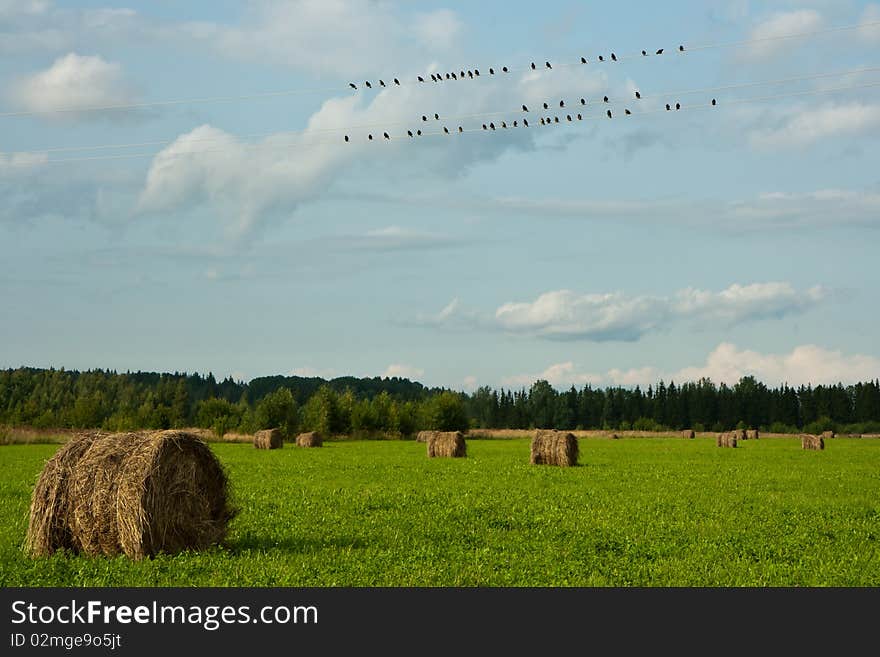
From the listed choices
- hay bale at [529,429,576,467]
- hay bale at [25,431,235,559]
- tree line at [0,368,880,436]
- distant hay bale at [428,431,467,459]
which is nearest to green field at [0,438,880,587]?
hay bale at [25,431,235,559]

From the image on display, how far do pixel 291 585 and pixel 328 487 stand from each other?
56.1 ft

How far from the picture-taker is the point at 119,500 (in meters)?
16.2

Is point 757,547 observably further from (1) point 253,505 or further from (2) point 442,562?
(1) point 253,505

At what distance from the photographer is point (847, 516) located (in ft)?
77.1

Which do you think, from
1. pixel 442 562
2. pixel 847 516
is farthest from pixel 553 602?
pixel 847 516

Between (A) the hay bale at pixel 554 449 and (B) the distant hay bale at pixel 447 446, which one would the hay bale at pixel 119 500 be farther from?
(B) the distant hay bale at pixel 447 446

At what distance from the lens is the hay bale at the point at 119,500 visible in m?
16.2

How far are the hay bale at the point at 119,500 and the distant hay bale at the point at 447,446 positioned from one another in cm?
3361

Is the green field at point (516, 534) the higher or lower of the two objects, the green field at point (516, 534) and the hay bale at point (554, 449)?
the lower

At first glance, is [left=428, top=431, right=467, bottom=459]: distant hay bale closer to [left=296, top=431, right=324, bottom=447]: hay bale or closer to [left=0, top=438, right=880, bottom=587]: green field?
[left=0, top=438, right=880, bottom=587]: green field

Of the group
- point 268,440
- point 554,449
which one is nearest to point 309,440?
point 268,440

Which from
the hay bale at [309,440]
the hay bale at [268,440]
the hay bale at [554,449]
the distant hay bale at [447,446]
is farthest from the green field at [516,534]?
the hay bale at [309,440]

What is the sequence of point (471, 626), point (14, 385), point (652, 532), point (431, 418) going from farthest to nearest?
point (14, 385) → point (431, 418) → point (652, 532) → point (471, 626)

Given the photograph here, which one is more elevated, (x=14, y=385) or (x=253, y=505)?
(x=14, y=385)
